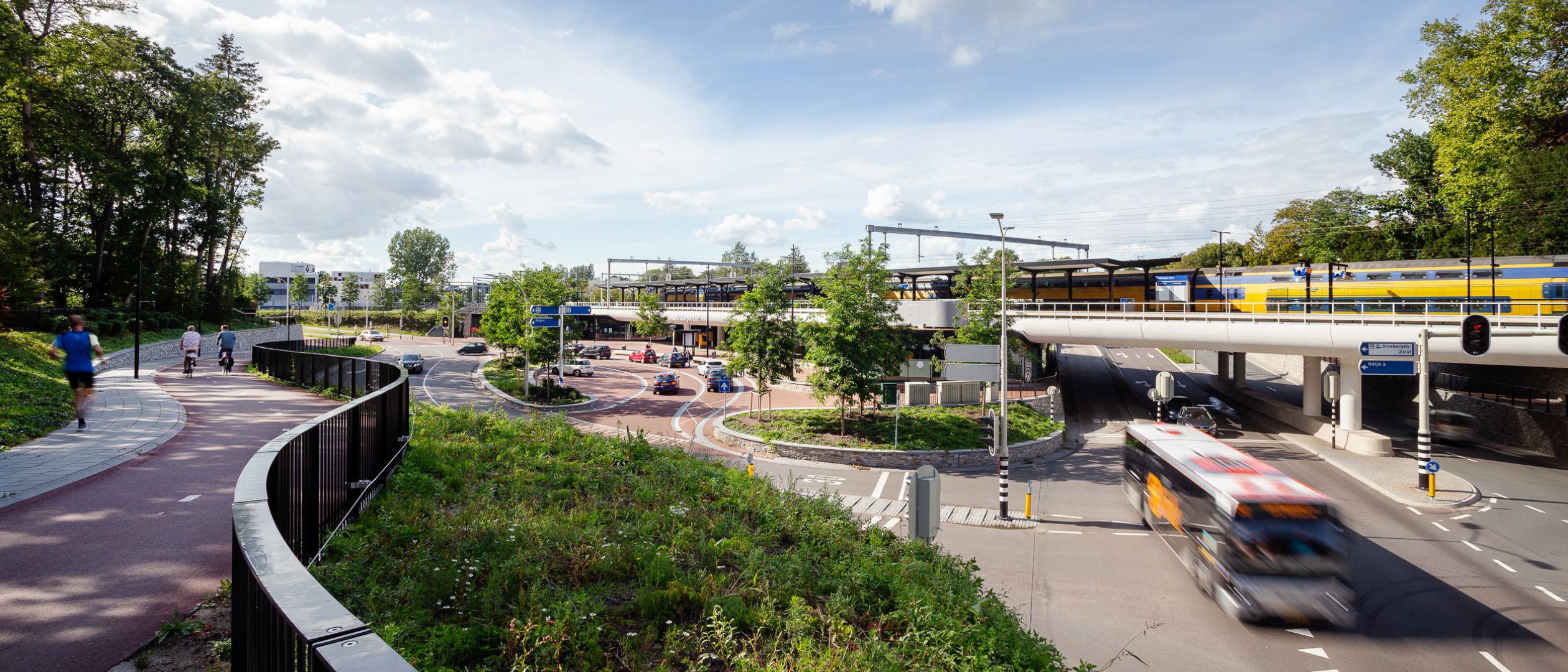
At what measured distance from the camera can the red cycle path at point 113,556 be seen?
14.4 feet

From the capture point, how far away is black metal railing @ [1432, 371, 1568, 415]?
2736 centimetres

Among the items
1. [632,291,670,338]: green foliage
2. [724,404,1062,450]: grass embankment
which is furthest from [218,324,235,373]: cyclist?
[632,291,670,338]: green foliage

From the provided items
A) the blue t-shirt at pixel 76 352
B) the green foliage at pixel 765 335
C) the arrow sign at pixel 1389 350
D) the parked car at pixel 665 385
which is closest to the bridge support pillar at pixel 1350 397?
the arrow sign at pixel 1389 350

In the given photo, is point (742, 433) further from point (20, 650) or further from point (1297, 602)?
point (20, 650)

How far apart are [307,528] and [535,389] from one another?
102 ft

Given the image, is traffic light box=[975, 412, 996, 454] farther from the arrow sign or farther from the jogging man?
the jogging man

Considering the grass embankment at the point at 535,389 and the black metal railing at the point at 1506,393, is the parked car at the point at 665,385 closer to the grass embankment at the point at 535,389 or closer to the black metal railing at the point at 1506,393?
the grass embankment at the point at 535,389

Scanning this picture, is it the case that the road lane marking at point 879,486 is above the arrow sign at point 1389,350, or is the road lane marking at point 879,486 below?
below

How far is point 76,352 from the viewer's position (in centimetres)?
1129

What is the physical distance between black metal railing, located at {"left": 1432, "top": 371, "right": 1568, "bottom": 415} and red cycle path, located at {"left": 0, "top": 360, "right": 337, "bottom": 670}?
42191 millimetres

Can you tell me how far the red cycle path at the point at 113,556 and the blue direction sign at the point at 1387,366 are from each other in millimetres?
30163

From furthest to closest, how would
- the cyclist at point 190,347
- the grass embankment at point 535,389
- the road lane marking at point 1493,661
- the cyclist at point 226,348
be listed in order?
the grass embankment at point 535,389 < the cyclist at point 226,348 < the cyclist at point 190,347 < the road lane marking at point 1493,661

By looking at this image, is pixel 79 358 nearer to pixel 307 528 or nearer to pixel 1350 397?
pixel 307 528

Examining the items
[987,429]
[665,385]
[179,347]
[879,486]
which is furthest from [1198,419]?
[179,347]
